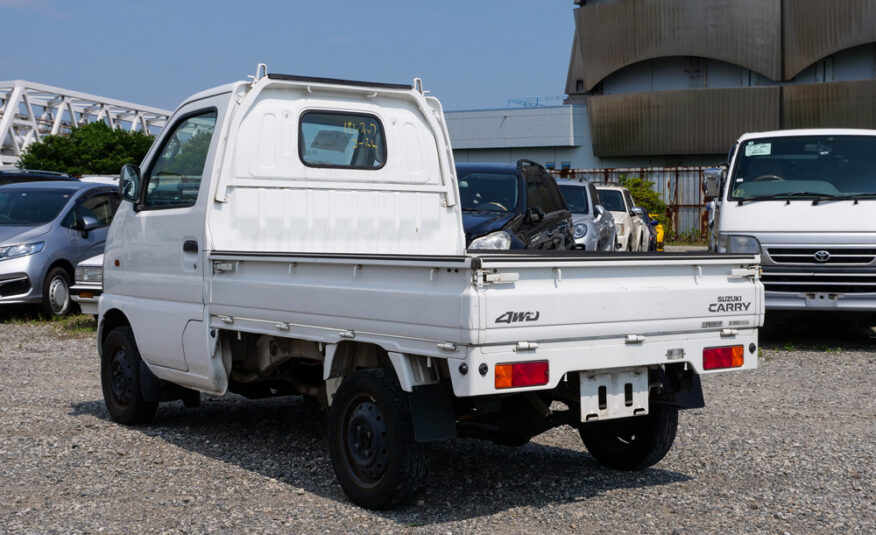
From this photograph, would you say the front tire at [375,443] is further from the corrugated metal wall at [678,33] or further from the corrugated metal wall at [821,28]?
the corrugated metal wall at [678,33]

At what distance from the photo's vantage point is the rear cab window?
7.02 metres

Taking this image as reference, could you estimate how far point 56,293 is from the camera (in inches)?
563

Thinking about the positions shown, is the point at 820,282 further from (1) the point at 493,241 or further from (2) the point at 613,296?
(2) the point at 613,296

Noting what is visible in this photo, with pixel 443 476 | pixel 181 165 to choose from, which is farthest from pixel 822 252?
pixel 181 165

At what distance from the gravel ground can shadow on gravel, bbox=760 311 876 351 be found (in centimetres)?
310

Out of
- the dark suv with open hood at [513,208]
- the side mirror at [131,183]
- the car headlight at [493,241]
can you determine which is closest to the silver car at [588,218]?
the dark suv with open hood at [513,208]

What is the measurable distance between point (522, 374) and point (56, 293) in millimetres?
11038

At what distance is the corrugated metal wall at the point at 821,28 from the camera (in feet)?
153

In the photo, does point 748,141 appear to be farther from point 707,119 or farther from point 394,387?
point 707,119

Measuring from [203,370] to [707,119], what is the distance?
46.2 meters

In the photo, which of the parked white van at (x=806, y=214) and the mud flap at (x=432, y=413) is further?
the parked white van at (x=806, y=214)

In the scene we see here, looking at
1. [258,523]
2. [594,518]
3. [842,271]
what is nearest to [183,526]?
[258,523]

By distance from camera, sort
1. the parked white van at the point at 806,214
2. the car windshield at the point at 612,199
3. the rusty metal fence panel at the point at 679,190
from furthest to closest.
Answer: the rusty metal fence panel at the point at 679,190 < the car windshield at the point at 612,199 < the parked white van at the point at 806,214

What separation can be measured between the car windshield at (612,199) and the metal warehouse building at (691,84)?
2870cm
